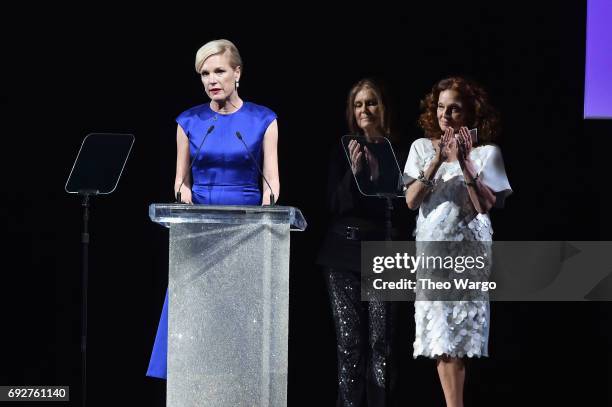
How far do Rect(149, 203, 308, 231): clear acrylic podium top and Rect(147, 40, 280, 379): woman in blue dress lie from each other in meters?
0.74

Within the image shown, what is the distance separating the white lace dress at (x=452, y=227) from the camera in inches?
183

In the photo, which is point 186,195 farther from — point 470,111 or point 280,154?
point 470,111

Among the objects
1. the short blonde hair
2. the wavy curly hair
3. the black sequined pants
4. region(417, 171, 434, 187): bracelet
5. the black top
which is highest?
the short blonde hair

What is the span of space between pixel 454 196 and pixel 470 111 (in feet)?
1.50

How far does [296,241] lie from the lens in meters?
5.35

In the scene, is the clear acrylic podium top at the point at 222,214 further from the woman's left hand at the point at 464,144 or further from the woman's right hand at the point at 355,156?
the woman's left hand at the point at 464,144

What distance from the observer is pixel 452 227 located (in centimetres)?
470

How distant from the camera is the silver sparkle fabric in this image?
3.76 m

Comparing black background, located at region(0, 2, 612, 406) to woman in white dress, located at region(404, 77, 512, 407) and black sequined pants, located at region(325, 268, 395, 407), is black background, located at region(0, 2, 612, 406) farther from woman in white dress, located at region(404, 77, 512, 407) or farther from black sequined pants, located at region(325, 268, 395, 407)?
black sequined pants, located at region(325, 268, 395, 407)

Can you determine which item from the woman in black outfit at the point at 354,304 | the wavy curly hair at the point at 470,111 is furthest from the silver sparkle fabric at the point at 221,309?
the wavy curly hair at the point at 470,111

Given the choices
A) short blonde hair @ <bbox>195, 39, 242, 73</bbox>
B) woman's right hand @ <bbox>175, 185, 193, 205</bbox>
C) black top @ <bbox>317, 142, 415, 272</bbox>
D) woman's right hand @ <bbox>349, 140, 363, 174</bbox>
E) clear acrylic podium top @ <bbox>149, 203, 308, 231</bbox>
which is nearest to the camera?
clear acrylic podium top @ <bbox>149, 203, 308, 231</bbox>

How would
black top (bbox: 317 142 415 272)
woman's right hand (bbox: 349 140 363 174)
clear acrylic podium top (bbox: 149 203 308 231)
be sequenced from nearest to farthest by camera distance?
clear acrylic podium top (bbox: 149 203 308 231), woman's right hand (bbox: 349 140 363 174), black top (bbox: 317 142 415 272)

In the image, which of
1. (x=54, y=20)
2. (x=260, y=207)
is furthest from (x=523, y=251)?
(x=54, y=20)

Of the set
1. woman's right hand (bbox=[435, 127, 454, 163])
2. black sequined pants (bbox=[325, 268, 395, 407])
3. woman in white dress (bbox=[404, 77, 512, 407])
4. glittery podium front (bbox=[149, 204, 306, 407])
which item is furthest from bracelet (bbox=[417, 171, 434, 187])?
glittery podium front (bbox=[149, 204, 306, 407])
